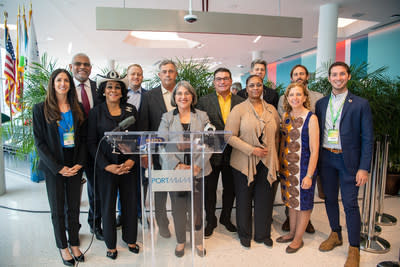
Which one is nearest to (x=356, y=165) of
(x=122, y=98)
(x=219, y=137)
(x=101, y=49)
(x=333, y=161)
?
(x=333, y=161)

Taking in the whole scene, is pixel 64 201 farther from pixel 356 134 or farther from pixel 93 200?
pixel 356 134

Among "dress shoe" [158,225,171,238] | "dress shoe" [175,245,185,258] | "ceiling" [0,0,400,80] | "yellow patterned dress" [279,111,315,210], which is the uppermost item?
"ceiling" [0,0,400,80]

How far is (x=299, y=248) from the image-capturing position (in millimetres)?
2617

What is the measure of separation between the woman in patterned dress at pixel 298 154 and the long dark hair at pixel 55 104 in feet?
6.42

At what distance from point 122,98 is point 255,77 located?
1310 mm

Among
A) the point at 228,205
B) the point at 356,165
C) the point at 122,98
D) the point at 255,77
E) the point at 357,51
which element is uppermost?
the point at 357,51

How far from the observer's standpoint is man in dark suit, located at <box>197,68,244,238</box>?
9.23 feet

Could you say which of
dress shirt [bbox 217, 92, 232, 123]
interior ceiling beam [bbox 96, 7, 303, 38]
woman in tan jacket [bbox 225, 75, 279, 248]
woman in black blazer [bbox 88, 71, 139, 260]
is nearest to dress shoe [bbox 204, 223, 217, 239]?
woman in tan jacket [bbox 225, 75, 279, 248]

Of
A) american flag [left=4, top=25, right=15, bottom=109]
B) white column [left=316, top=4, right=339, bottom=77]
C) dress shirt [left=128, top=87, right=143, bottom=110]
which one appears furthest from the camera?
white column [left=316, top=4, right=339, bottom=77]

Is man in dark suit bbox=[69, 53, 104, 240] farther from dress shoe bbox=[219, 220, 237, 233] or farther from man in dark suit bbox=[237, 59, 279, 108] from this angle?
man in dark suit bbox=[237, 59, 279, 108]

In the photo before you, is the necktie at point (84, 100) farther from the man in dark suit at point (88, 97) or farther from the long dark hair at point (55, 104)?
the long dark hair at point (55, 104)

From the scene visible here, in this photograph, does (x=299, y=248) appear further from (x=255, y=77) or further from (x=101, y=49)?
(x=101, y=49)

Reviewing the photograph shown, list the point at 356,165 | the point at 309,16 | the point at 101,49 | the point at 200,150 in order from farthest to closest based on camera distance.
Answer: the point at 101,49 → the point at 309,16 → the point at 356,165 → the point at 200,150

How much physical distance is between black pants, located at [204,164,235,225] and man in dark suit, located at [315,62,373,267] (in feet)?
3.25
